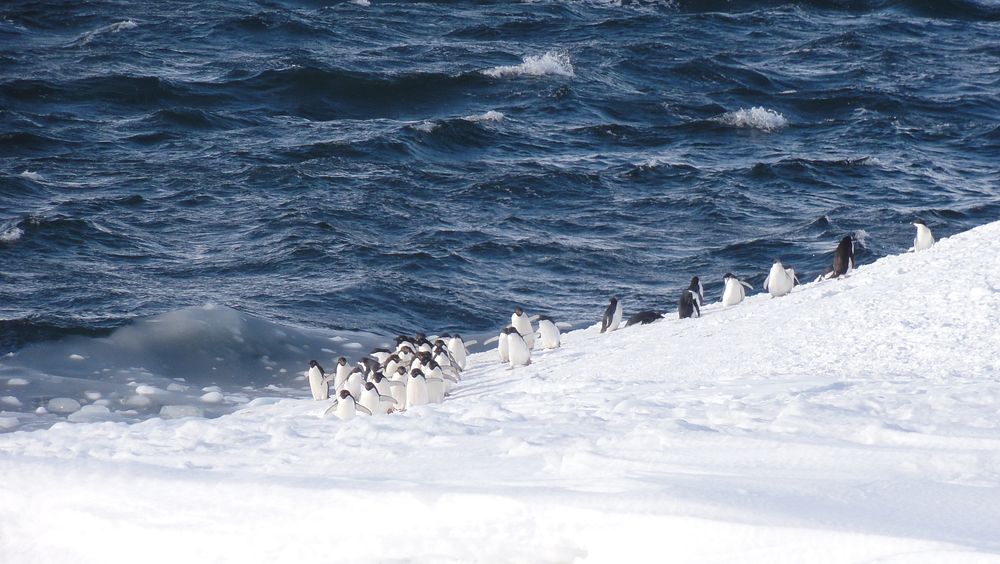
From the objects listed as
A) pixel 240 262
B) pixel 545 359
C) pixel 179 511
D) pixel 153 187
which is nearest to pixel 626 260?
pixel 240 262

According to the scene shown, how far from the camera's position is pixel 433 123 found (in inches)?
1095

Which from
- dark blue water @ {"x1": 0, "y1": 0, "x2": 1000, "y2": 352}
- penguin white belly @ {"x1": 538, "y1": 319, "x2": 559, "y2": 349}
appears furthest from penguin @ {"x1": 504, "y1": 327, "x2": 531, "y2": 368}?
dark blue water @ {"x1": 0, "y1": 0, "x2": 1000, "y2": 352}

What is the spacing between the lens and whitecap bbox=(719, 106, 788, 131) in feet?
94.8

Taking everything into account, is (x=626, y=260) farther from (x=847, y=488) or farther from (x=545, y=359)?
(x=847, y=488)

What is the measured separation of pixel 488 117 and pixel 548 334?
50.5ft

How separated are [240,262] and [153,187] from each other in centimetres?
455

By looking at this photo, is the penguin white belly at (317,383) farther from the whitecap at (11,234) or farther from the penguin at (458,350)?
the whitecap at (11,234)

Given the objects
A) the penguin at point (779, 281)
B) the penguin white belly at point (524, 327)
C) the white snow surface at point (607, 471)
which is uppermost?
the white snow surface at point (607, 471)

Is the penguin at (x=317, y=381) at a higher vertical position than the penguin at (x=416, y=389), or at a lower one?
lower

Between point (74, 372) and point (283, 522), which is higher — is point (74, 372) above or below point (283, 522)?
below

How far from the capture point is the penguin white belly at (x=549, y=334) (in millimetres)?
13839

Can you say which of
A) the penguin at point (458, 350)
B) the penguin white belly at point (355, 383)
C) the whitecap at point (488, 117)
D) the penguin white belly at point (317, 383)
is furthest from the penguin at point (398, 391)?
the whitecap at point (488, 117)

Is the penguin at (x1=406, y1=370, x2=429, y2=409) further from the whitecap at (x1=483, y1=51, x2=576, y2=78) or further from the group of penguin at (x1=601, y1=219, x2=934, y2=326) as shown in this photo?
the whitecap at (x1=483, y1=51, x2=576, y2=78)

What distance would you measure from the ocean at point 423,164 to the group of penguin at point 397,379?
5.51 feet
